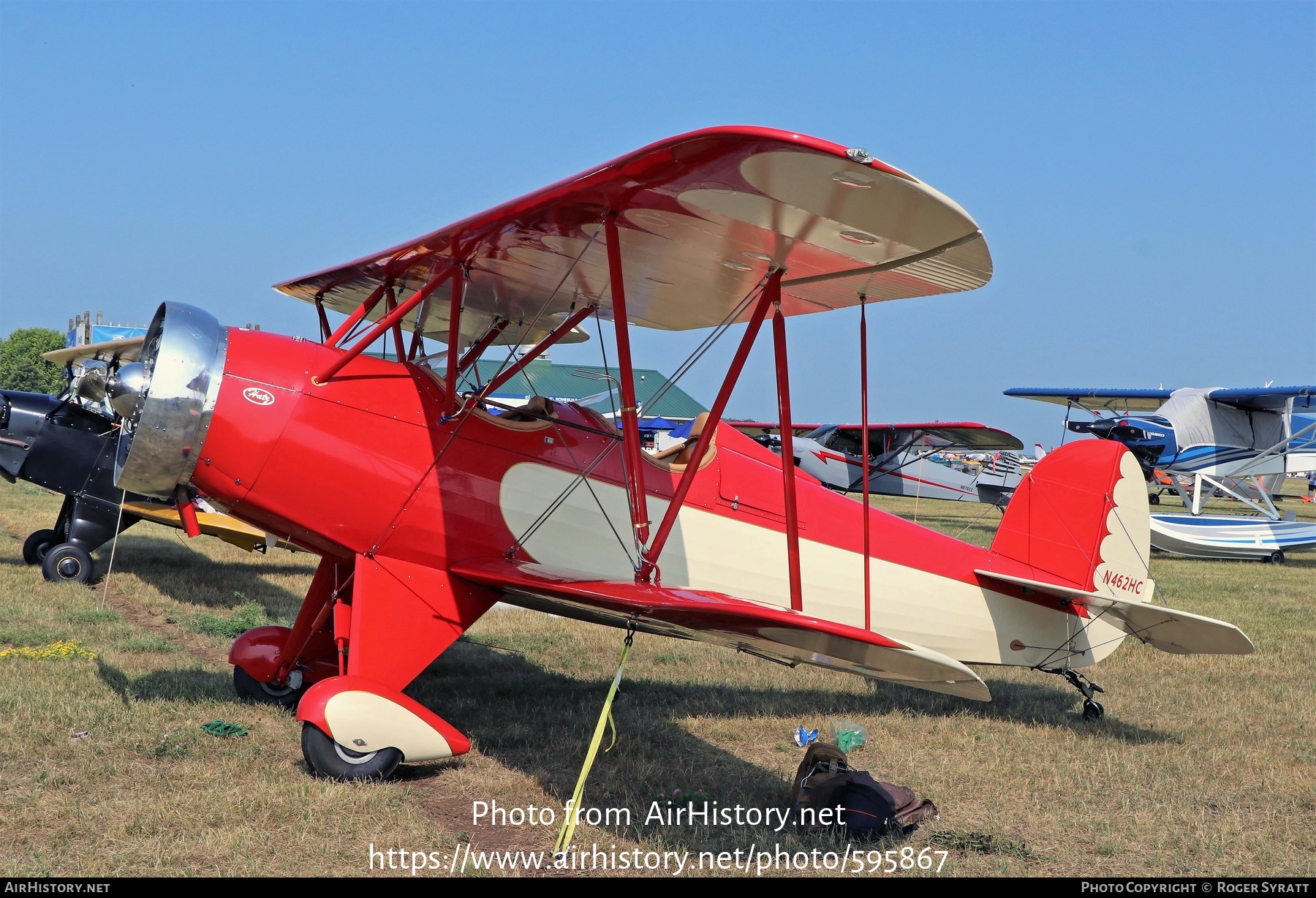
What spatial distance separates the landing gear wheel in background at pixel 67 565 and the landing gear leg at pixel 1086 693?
9.36 metres

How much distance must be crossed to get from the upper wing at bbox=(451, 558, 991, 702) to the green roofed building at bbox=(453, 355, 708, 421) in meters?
0.96

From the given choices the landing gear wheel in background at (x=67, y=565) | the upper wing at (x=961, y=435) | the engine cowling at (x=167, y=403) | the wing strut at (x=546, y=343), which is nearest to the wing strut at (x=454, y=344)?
the wing strut at (x=546, y=343)

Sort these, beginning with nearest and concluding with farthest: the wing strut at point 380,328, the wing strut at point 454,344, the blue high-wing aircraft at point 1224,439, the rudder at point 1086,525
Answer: the wing strut at point 380,328
the wing strut at point 454,344
the rudder at point 1086,525
the blue high-wing aircraft at point 1224,439

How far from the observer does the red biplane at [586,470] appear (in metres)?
4.08

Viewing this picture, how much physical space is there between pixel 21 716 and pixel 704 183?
4663 mm

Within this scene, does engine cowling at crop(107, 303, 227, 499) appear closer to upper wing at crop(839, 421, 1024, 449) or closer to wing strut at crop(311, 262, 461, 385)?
wing strut at crop(311, 262, 461, 385)

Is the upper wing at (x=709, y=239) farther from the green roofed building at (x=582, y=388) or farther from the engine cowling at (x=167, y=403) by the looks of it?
the engine cowling at (x=167, y=403)

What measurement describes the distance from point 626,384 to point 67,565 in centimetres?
830

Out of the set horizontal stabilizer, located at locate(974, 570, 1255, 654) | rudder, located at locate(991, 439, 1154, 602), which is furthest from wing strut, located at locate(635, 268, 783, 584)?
rudder, located at locate(991, 439, 1154, 602)

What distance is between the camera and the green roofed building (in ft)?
19.8

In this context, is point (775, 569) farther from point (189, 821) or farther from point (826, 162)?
point (189, 821)

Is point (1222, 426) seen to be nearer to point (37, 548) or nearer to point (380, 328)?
point (380, 328)

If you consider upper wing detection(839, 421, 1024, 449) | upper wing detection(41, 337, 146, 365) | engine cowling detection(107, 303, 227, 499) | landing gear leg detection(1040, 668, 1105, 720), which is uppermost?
engine cowling detection(107, 303, 227, 499)

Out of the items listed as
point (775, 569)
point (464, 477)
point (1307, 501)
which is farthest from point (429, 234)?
point (1307, 501)
